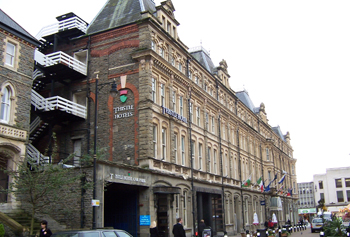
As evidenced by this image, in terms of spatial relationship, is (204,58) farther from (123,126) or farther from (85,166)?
A: (85,166)

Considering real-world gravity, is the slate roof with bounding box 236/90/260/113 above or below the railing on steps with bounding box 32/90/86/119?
above

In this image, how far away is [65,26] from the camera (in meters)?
30.4

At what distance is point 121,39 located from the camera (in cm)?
2831

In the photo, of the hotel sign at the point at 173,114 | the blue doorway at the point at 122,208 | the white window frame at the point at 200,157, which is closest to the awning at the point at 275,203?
the white window frame at the point at 200,157

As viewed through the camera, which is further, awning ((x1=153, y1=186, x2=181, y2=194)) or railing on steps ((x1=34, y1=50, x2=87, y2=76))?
railing on steps ((x1=34, y1=50, x2=87, y2=76))

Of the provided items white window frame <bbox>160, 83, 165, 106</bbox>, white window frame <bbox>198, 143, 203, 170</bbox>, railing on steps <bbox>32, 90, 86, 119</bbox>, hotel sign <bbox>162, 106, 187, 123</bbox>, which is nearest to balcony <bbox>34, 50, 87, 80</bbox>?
railing on steps <bbox>32, 90, 86, 119</bbox>

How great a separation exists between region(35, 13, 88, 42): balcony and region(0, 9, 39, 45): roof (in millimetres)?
6143

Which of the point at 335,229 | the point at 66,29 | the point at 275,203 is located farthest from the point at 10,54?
the point at 275,203

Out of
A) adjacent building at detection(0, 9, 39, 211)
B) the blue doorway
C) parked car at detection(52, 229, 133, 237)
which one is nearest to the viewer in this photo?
parked car at detection(52, 229, 133, 237)

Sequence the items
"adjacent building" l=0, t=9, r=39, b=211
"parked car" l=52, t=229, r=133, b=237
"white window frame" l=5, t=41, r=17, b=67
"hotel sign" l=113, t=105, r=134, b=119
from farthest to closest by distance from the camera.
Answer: "hotel sign" l=113, t=105, r=134, b=119 → "white window frame" l=5, t=41, r=17, b=67 → "adjacent building" l=0, t=9, r=39, b=211 → "parked car" l=52, t=229, r=133, b=237

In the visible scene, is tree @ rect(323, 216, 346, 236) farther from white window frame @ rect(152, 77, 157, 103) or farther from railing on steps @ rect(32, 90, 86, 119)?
railing on steps @ rect(32, 90, 86, 119)

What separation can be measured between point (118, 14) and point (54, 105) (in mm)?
9224

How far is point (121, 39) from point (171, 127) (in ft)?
24.4

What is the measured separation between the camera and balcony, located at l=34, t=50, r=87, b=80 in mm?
27531
